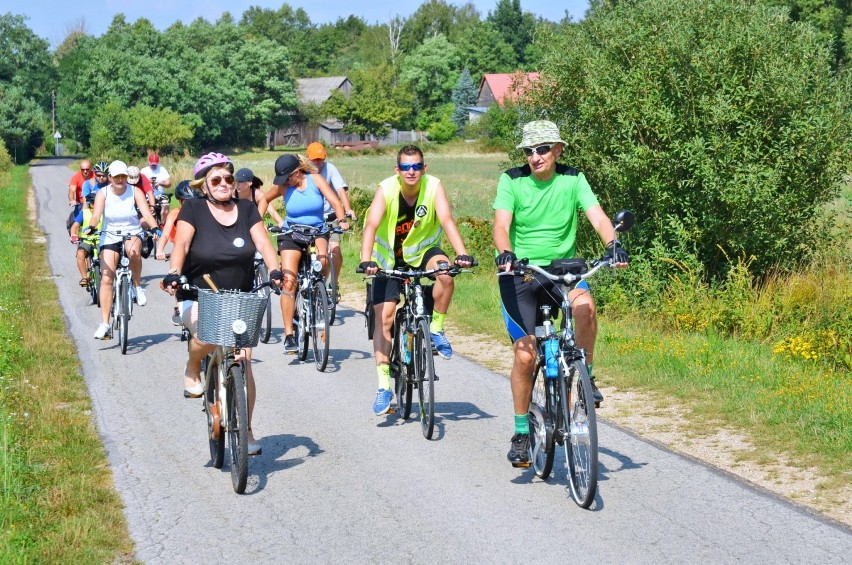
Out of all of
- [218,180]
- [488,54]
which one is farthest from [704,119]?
[488,54]

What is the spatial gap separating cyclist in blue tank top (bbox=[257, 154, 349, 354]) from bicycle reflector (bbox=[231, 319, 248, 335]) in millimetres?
4867

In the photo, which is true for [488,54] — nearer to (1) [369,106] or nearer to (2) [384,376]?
(1) [369,106]

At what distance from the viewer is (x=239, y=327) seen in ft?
21.0

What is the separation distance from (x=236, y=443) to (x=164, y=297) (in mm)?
10840

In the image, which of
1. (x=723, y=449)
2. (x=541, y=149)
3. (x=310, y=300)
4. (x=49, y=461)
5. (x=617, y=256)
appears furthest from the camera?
(x=310, y=300)

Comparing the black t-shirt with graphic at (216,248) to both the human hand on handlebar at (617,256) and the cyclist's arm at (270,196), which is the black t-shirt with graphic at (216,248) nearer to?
the human hand on handlebar at (617,256)

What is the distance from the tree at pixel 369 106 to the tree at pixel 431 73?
12160 mm

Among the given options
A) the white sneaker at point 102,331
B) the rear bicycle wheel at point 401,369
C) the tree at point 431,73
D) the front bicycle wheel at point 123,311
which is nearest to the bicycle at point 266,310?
the front bicycle wheel at point 123,311

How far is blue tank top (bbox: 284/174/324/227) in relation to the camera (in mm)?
11430

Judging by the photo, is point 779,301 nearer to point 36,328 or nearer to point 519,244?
point 519,244

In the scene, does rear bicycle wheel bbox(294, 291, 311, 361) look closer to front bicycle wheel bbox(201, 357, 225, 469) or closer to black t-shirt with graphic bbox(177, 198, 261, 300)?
front bicycle wheel bbox(201, 357, 225, 469)

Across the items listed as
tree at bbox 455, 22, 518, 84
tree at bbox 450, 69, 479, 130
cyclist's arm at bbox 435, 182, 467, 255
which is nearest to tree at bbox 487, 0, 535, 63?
tree at bbox 455, 22, 518, 84

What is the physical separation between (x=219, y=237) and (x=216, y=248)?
0.08 m

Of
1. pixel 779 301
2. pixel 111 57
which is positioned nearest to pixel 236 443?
pixel 779 301
